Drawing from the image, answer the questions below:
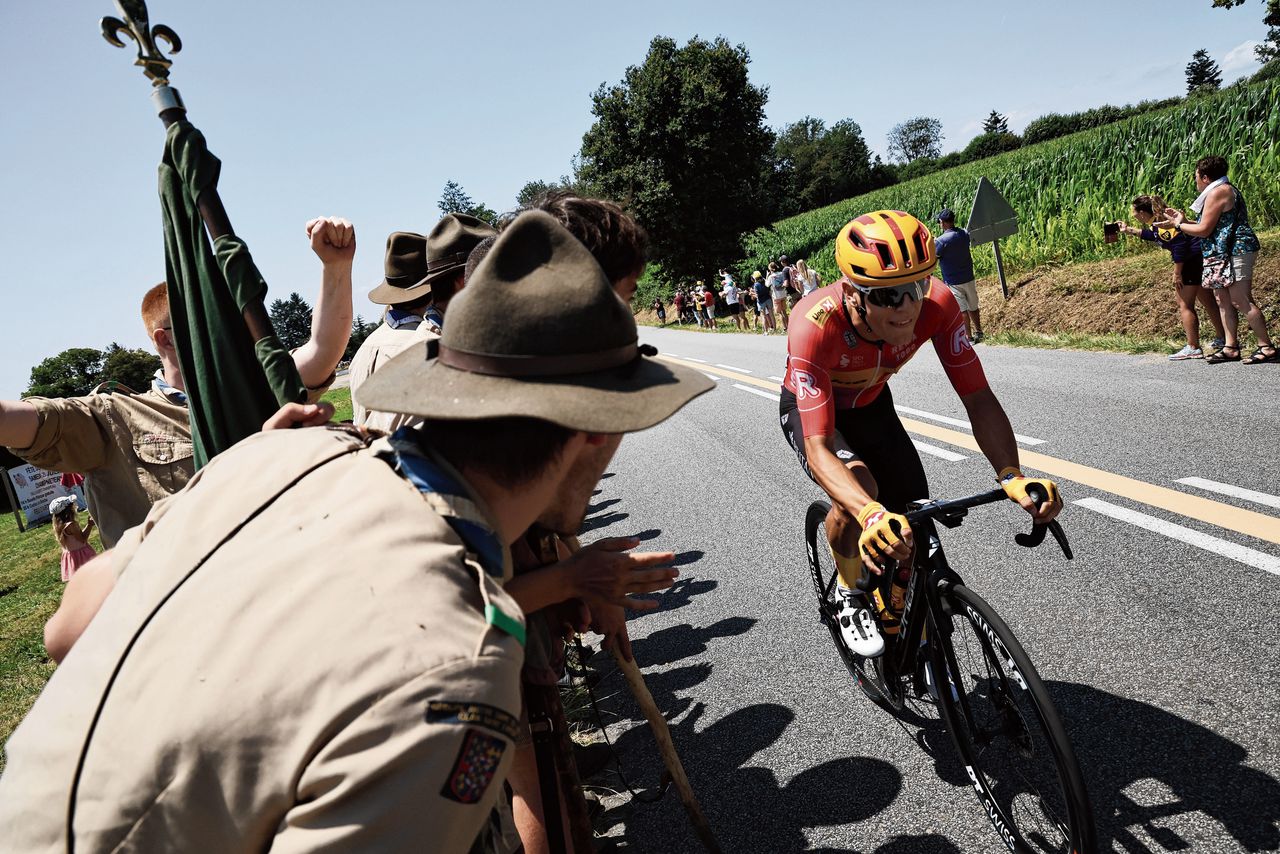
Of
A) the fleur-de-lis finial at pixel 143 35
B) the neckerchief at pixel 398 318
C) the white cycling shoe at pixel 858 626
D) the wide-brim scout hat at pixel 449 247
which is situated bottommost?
the white cycling shoe at pixel 858 626

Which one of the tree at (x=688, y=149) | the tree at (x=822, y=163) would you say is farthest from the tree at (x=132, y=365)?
the tree at (x=822, y=163)

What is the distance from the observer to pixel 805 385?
11.9 feet

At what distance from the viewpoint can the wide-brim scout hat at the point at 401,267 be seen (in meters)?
3.86

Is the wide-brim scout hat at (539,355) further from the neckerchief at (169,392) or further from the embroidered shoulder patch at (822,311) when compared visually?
the embroidered shoulder patch at (822,311)

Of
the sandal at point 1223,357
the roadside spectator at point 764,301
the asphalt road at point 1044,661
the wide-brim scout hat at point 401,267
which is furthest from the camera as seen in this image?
the roadside spectator at point 764,301

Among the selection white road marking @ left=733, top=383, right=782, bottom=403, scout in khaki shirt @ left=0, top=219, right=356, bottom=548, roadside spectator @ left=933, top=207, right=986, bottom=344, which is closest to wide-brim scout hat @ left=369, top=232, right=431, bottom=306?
scout in khaki shirt @ left=0, top=219, right=356, bottom=548

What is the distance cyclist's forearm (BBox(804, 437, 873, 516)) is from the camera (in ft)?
10.2

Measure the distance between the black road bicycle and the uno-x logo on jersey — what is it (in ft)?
2.25

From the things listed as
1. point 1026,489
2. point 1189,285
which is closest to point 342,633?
point 1026,489

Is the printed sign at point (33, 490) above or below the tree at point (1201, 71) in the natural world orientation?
below

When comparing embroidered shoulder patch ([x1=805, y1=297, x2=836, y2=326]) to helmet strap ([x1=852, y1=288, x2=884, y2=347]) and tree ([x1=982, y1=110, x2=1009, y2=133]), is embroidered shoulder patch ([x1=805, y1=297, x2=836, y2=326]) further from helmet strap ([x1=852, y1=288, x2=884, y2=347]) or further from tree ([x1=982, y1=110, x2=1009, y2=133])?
tree ([x1=982, y1=110, x2=1009, y2=133])

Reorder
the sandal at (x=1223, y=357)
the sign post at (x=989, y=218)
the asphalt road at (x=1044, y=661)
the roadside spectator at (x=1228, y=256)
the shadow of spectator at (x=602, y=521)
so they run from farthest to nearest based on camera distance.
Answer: the sign post at (x=989, y=218)
the sandal at (x=1223, y=357)
the roadside spectator at (x=1228, y=256)
the shadow of spectator at (x=602, y=521)
the asphalt road at (x=1044, y=661)

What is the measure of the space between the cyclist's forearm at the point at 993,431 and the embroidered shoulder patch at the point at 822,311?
0.69 metres

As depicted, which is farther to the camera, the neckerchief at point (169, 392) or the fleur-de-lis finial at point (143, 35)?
the neckerchief at point (169, 392)
